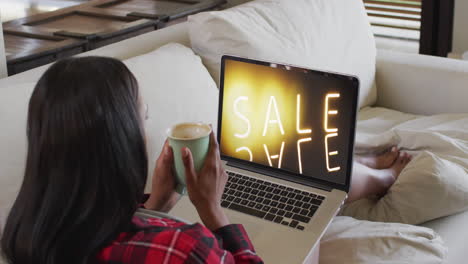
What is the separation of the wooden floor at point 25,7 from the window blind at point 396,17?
1.65m

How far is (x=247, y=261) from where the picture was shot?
3.41 ft

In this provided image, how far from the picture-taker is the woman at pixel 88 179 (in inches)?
34.5

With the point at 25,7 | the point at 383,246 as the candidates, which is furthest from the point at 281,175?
the point at 25,7

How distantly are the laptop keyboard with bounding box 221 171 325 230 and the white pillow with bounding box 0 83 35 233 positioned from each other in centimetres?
42

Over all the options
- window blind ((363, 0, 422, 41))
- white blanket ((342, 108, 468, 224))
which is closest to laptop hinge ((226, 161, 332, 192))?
white blanket ((342, 108, 468, 224))

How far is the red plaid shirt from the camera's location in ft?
2.96

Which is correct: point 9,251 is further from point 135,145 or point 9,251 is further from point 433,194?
point 433,194

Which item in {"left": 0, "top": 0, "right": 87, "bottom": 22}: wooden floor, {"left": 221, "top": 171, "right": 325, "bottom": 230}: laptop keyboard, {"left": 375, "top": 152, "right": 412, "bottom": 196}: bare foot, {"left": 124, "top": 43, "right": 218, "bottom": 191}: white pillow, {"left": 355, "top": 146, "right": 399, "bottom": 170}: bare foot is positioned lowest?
{"left": 355, "top": 146, "right": 399, "bottom": 170}: bare foot

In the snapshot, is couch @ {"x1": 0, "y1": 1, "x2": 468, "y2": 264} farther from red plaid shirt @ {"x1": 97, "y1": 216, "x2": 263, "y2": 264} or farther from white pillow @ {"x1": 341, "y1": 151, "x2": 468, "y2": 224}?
red plaid shirt @ {"x1": 97, "y1": 216, "x2": 263, "y2": 264}

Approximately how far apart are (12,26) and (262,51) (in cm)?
75

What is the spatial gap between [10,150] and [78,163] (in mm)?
474

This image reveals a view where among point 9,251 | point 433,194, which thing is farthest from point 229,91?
point 9,251

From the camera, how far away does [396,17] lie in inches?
124

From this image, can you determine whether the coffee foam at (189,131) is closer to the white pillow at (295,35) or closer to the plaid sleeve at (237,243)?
the plaid sleeve at (237,243)
